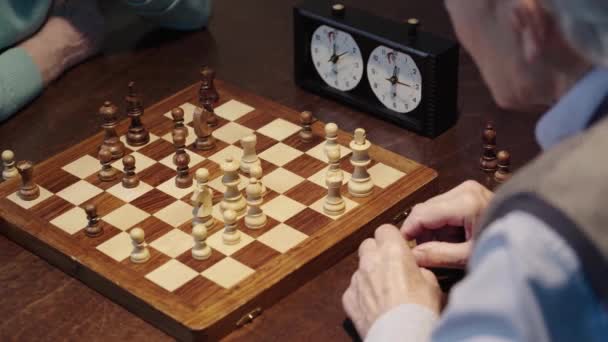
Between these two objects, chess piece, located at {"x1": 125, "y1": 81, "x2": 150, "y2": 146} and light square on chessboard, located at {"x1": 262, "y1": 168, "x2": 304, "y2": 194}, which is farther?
chess piece, located at {"x1": 125, "y1": 81, "x2": 150, "y2": 146}

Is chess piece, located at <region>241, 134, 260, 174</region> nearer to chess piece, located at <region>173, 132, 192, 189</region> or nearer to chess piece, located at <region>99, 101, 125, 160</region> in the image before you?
chess piece, located at <region>173, 132, 192, 189</region>

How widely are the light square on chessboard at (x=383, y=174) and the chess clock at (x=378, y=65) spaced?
21 cm

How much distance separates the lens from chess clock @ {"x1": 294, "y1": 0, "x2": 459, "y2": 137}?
2240 mm

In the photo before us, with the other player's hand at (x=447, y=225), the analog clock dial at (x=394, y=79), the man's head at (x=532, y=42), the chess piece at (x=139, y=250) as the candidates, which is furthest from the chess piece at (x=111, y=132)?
the man's head at (x=532, y=42)

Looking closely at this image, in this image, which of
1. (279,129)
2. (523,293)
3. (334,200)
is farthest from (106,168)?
(523,293)

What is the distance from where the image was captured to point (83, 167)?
7.19 feet

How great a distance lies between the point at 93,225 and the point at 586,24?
45.5 inches

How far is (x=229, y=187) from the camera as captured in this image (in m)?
2.00

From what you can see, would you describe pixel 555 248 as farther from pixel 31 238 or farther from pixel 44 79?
pixel 44 79

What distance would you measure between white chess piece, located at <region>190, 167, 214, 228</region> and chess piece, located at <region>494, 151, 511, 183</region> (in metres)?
0.58

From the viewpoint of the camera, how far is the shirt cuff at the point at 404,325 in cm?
148

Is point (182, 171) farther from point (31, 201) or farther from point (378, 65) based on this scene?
point (378, 65)

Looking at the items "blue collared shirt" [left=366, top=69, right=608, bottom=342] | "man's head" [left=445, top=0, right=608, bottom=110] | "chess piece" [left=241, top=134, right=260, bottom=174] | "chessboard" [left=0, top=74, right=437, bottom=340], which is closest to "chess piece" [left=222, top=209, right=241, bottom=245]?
"chessboard" [left=0, top=74, right=437, bottom=340]

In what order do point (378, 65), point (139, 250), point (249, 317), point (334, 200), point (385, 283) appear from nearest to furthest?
1. point (385, 283)
2. point (249, 317)
3. point (139, 250)
4. point (334, 200)
5. point (378, 65)
